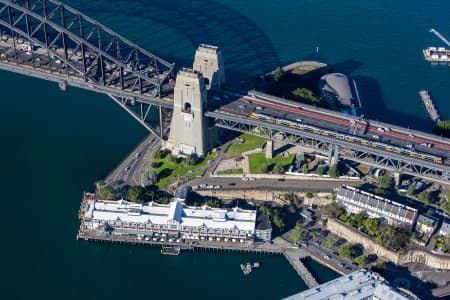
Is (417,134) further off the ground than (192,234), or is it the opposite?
(417,134)

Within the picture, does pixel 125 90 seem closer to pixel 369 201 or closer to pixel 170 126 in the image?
pixel 170 126

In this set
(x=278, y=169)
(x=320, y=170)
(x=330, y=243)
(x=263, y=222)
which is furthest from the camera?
(x=278, y=169)

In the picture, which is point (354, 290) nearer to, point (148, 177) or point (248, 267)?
point (248, 267)

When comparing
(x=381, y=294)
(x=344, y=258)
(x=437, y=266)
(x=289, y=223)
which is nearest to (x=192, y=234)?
(x=289, y=223)

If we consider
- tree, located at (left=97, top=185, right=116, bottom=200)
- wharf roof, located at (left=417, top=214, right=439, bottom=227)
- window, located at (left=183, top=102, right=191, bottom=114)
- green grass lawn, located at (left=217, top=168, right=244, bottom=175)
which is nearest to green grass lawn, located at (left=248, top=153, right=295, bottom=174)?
green grass lawn, located at (left=217, top=168, right=244, bottom=175)

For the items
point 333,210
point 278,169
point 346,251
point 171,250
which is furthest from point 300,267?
point 278,169

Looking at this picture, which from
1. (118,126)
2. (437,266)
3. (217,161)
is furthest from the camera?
(118,126)

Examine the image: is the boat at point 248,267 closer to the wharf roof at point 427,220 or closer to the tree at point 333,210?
the tree at point 333,210
